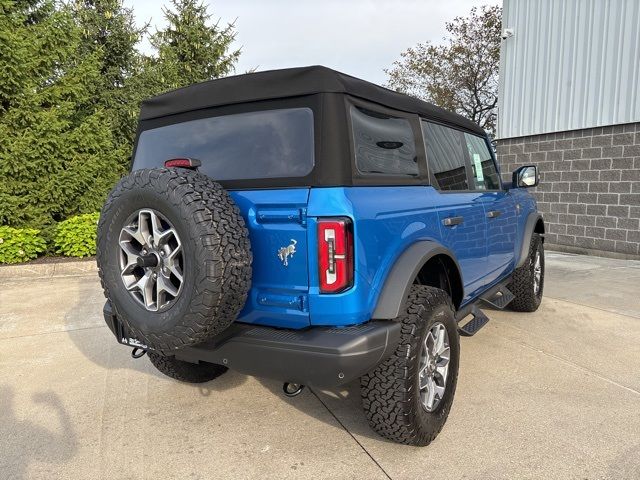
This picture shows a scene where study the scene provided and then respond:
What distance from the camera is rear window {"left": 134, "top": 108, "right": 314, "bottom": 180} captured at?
224 cm

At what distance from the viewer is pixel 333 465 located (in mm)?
2299

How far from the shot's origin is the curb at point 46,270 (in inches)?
285

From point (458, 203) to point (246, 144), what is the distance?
58.3 inches

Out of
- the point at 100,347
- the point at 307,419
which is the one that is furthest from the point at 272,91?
the point at 100,347

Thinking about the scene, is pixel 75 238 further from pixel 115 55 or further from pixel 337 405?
pixel 337 405

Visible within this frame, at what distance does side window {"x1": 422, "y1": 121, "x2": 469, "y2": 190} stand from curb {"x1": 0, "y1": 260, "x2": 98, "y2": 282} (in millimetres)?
6549

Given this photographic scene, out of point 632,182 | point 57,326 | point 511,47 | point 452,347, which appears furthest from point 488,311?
point 511,47

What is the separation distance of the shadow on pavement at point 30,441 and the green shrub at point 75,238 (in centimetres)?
556

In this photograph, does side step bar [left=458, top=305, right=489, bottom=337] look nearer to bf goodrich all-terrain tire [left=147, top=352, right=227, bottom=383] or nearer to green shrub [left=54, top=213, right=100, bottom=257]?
bf goodrich all-terrain tire [left=147, top=352, right=227, bottom=383]

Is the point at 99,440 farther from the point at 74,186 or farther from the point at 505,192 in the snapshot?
the point at 74,186

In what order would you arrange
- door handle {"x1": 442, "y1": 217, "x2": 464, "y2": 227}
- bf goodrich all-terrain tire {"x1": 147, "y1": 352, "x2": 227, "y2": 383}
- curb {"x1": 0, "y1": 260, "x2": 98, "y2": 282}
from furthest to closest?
curb {"x1": 0, "y1": 260, "x2": 98, "y2": 282} < bf goodrich all-terrain tire {"x1": 147, "y1": 352, "x2": 227, "y2": 383} < door handle {"x1": 442, "y1": 217, "x2": 464, "y2": 227}

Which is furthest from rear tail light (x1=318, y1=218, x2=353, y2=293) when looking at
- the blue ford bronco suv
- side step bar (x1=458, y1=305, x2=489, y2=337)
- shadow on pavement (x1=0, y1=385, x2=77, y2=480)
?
shadow on pavement (x1=0, y1=385, x2=77, y2=480)

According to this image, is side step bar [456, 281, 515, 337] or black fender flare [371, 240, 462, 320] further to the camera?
side step bar [456, 281, 515, 337]

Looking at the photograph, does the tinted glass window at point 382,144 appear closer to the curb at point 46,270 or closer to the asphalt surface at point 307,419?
the asphalt surface at point 307,419
